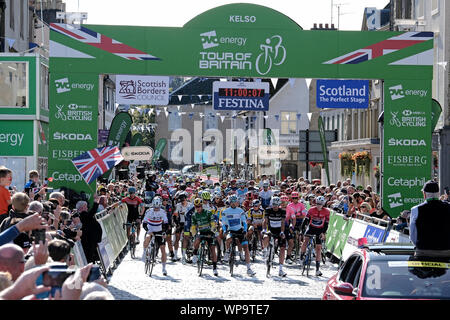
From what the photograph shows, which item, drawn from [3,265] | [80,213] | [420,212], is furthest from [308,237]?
[3,265]

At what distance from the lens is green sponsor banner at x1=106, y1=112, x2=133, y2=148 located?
25094 mm

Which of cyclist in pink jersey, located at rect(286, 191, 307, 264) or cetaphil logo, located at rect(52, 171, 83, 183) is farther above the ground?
cetaphil logo, located at rect(52, 171, 83, 183)

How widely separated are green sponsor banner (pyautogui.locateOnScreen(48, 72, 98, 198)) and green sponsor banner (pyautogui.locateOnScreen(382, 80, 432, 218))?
7.82 meters

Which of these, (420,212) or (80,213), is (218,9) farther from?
(420,212)

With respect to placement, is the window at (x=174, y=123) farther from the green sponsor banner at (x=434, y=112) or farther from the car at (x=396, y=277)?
the car at (x=396, y=277)

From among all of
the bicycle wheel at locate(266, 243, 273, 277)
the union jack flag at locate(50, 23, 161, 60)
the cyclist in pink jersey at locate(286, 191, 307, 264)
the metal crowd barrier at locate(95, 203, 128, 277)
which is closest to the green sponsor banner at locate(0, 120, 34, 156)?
the metal crowd barrier at locate(95, 203, 128, 277)

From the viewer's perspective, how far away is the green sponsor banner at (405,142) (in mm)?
22672

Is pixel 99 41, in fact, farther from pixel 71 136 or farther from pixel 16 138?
pixel 16 138

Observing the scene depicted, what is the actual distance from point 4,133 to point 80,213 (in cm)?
1656

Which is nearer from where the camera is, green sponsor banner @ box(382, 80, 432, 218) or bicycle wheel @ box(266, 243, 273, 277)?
bicycle wheel @ box(266, 243, 273, 277)

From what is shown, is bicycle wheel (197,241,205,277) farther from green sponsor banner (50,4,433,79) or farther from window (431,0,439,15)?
window (431,0,439,15)

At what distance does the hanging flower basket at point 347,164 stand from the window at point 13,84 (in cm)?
2505

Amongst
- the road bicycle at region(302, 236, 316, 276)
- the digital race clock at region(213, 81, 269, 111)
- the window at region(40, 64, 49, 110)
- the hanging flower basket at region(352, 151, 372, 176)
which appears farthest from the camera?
the hanging flower basket at region(352, 151, 372, 176)

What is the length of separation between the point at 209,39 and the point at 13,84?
1255 cm
